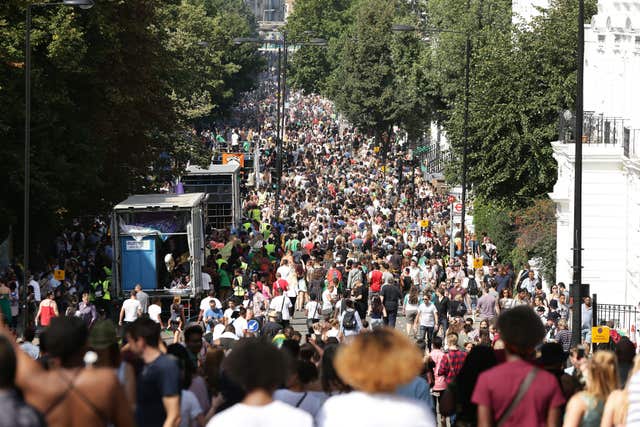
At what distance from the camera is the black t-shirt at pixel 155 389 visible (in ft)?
34.0

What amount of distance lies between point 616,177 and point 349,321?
13.4 meters

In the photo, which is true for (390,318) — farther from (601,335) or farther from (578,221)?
(601,335)

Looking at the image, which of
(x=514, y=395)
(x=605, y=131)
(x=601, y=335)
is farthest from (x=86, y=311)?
(x=514, y=395)

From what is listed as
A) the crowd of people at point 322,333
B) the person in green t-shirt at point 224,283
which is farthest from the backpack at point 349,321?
the person in green t-shirt at point 224,283

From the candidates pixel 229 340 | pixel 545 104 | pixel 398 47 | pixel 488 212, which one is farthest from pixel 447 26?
pixel 229 340

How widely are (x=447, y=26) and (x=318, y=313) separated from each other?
4121 cm

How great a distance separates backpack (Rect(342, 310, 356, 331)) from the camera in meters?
24.0

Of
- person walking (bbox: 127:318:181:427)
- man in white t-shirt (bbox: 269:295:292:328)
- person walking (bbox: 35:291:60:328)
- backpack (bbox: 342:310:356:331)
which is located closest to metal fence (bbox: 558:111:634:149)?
man in white t-shirt (bbox: 269:295:292:328)

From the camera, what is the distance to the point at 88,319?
2881 centimetres

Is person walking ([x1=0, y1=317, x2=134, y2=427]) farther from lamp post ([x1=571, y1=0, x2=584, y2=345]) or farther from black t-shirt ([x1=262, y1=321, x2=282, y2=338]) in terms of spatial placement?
lamp post ([x1=571, y1=0, x2=584, y2=345])

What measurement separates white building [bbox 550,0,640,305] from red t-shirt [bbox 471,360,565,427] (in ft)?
81.9

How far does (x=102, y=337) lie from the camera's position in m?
10.4

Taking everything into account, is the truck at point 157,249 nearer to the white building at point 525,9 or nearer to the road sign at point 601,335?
the road sign at point 601,335

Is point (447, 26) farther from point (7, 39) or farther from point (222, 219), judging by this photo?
point (7, 39)
